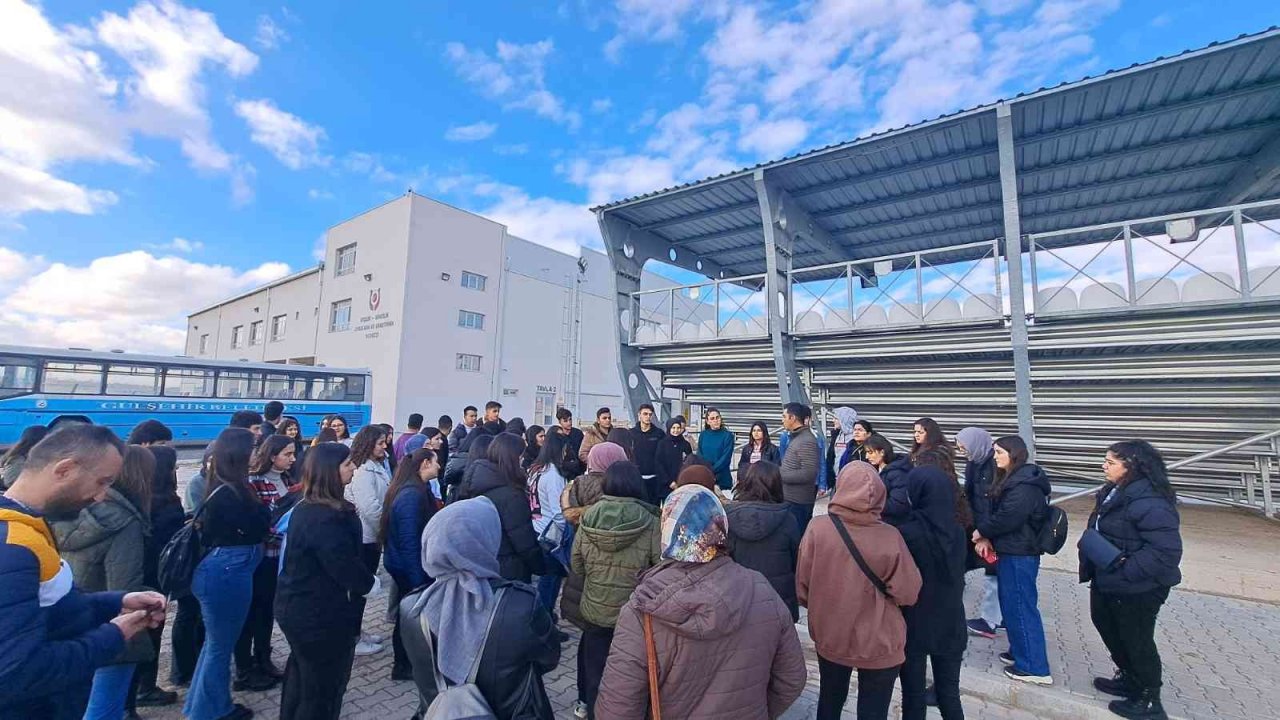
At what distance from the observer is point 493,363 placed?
26172mm

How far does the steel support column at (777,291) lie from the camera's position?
318 inches

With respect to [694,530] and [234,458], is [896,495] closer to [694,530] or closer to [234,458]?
[694,530]

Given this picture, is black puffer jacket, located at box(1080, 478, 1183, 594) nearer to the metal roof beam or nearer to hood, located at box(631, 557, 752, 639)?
hood, located at box(631, 557, 752, 639)

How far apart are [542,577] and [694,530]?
9.49 feet

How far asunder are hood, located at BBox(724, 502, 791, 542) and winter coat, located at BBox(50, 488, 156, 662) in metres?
3.20

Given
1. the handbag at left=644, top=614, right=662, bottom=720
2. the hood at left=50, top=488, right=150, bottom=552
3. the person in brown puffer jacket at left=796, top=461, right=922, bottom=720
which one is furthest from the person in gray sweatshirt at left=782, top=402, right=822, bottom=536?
the hood at left=50, top=488, right=150, bottom=552

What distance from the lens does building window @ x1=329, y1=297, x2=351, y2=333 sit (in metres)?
25.9

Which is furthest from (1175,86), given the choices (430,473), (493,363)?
(493,363)

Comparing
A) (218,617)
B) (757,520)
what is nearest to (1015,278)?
(757,520)

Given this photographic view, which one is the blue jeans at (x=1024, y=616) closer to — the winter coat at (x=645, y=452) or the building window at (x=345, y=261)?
the winter coat at (x=645, y=452)

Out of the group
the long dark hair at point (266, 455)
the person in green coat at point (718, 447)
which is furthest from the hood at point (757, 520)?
the person in green coat at point (718, 447)

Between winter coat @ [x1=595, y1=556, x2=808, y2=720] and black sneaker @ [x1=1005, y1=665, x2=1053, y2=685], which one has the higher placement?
winter coat @ [x1=595, y1=556, x2=808, y2=720]

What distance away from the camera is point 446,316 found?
80.9ft

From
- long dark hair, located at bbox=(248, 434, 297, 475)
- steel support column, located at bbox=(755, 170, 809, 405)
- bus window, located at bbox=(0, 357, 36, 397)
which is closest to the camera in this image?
long dark hair, located at bbox=(248, 434, 297, 475)
